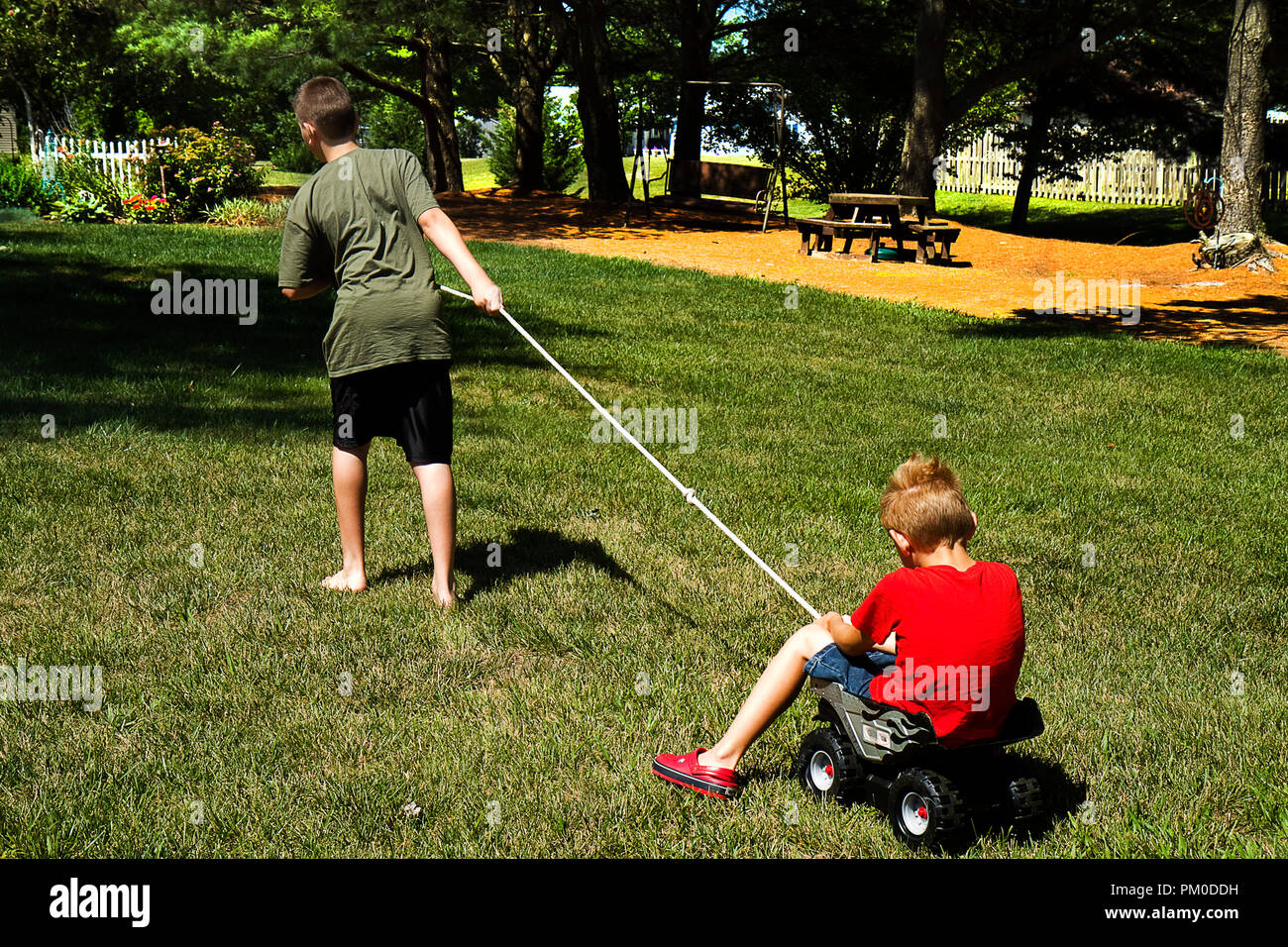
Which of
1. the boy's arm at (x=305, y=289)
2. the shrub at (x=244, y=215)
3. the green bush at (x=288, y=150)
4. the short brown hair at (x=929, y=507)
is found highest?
the green bush at (x=288, y=150)

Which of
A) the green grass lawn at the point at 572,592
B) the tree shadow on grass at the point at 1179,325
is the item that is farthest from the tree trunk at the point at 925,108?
the green grass lawn at the point at 572,592

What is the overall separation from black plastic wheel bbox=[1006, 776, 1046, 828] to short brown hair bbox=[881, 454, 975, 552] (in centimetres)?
62

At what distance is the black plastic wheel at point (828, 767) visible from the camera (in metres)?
3.16

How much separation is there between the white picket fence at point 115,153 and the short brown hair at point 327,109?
16075 mm

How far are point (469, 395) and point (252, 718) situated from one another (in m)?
4.69

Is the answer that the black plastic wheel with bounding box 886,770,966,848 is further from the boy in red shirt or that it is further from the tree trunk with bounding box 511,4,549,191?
the tree trunk with bounding box 511,4,549,191

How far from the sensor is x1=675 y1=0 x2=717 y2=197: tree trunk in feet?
79.3

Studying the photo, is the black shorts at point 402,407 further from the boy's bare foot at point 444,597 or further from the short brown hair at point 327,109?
the short brown hair at point 327,109

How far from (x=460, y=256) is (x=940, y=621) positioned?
7.16 feet

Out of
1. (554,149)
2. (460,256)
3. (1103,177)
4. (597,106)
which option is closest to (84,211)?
(597,106)

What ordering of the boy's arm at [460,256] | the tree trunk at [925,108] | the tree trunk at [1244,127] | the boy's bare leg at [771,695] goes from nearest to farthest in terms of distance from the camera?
the boy's bare leg at [771,695]
the boy's arm at [460,256]
the tree trunk at [1244,127]
the tree trunk at [925,108]

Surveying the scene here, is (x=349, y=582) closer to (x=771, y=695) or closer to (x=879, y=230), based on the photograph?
(x=771, y=695)

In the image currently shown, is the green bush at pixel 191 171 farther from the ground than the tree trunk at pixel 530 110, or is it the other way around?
the tree trunk at pixel 530 110

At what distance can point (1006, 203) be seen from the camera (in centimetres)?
3441
